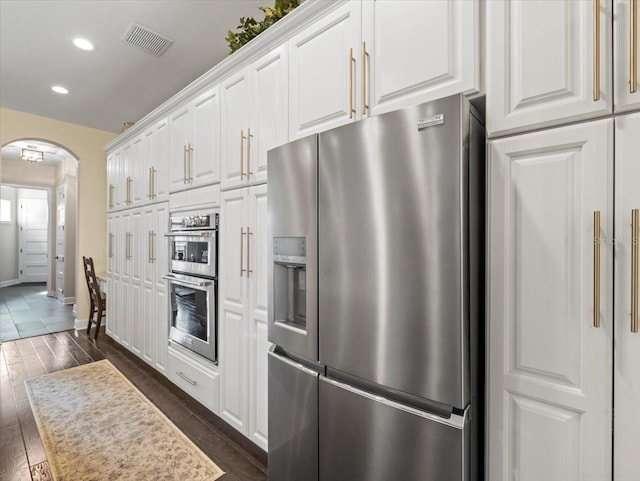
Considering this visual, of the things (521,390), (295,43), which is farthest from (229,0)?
(521,390)

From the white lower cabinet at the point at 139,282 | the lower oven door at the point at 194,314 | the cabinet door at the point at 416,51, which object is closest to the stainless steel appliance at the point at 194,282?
Result: the lower oven door at the point at 194,314

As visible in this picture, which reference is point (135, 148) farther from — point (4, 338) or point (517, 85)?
point (517, 85)

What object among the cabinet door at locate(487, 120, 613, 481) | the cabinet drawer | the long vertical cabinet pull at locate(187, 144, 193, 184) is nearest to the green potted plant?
the long vertical cabinet pull at locate(187, 144, 193, 184)

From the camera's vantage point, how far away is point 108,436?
7.18 feet

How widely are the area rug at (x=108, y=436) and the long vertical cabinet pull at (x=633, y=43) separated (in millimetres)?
2452

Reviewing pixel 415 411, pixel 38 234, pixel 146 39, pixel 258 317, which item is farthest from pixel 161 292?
pixel 38 234

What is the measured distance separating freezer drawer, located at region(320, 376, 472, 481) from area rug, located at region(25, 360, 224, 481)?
3.42 feet

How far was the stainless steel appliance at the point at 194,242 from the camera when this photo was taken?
234cm

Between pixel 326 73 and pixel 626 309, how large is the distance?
1.45 m

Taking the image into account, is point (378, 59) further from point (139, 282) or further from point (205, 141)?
point (139, 282)

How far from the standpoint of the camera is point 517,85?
1.03 metres

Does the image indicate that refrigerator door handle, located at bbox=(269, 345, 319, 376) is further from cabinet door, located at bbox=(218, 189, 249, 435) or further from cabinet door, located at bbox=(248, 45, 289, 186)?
cabinet door, located at bbox=(248, 45, 289, 186)

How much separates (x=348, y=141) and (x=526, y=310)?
0.83 metres

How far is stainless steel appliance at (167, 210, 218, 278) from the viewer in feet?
7.69
